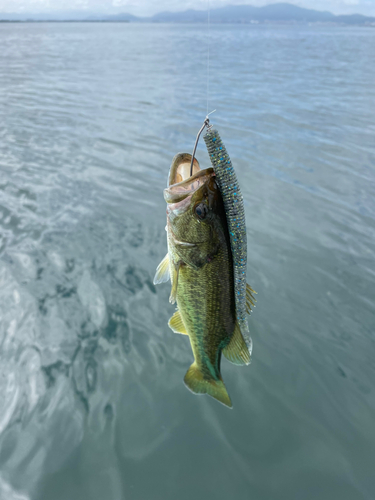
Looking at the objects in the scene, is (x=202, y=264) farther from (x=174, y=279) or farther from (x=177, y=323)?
(x=177, y=323)

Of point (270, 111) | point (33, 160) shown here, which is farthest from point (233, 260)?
Answer: point (270, 111)

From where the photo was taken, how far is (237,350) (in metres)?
2.49

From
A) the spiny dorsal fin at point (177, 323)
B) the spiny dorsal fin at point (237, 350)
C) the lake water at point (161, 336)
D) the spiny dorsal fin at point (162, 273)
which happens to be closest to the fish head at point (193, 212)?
the spiny dorsal fin at point (162, 273)

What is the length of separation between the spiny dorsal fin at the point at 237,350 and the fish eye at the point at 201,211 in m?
0.82

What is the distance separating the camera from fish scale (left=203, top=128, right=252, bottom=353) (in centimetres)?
173

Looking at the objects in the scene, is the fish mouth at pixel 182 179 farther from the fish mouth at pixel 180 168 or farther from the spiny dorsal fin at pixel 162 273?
the spiny dorsal fin at pixel 162 273

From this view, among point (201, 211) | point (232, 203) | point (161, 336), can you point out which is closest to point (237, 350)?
point (201, 211)

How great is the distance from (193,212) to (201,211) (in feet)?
0.18

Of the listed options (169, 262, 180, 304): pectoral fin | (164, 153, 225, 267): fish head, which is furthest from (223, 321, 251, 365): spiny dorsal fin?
(164, 153, 225, 267): fish head

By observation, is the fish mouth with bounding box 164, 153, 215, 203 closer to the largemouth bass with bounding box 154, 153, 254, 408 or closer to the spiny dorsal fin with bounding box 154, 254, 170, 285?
the largemouth bass with bounding box 154, 153, 254, 408

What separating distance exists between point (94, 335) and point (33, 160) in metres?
7.94

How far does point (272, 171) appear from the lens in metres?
10.3

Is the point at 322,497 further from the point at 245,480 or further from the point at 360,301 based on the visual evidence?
the point at 360,301

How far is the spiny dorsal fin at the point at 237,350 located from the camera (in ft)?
7.86
